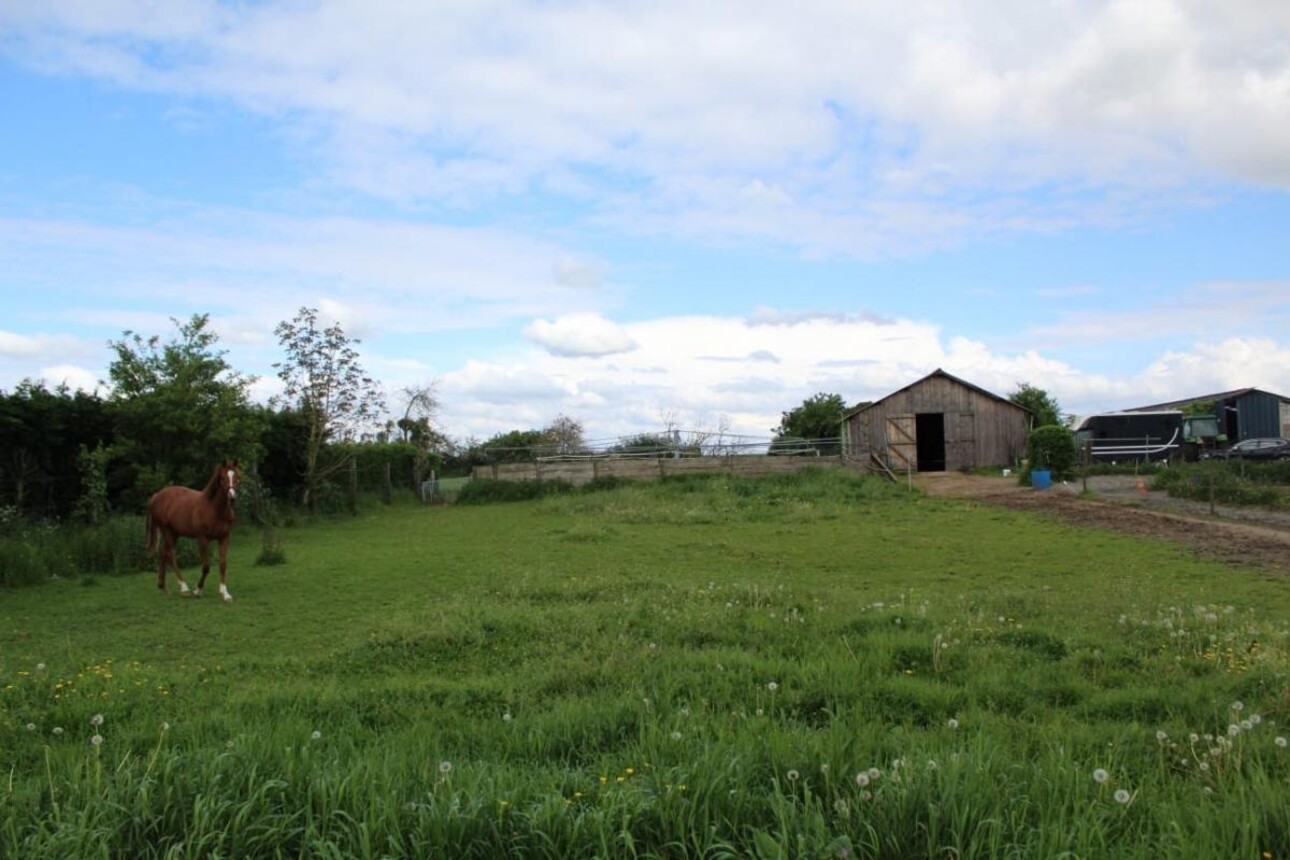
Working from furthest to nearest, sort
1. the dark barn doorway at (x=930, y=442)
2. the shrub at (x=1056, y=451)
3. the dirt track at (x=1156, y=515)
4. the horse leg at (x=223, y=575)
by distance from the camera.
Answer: the dark barn doorway at (x=930, y=442)
the shrub at (x=1056, y=451)
the dirt track at (x=1156, y=515)
the horse leg at (x=223, y=575)

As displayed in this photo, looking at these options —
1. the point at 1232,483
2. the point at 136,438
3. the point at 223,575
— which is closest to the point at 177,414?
the point at 136,438

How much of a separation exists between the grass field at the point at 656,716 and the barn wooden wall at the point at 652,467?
761 inches

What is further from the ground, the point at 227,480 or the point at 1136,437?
the point at 1136,437

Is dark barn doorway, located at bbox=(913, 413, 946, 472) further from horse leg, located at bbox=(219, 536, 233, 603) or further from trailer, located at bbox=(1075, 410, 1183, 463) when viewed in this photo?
horse leg, located at bbox=(219, 536, 233, 603)

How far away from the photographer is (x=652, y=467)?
3080 cm

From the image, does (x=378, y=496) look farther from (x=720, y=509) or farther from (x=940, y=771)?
(x=940, y=771)

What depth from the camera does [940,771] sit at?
Result: 10.2 feet

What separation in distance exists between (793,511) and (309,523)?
12053 millimetres

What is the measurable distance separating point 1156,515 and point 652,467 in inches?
643

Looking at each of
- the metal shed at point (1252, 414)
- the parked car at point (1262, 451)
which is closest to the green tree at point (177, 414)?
the parked car at point (1262, 451)

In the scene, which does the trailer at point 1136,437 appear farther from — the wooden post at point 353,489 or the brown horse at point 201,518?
the brown horse at point 201,518

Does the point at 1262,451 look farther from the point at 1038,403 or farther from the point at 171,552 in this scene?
the point at 171,552

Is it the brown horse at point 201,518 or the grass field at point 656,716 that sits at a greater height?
the brown horse at point 201,518

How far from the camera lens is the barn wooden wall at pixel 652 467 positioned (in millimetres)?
30719
